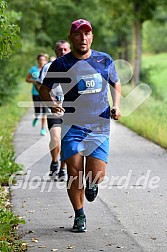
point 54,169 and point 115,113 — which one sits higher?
point 115,113

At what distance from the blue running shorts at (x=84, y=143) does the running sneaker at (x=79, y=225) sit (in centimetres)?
64

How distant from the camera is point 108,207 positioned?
9.34 metres

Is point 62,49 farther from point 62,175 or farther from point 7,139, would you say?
point 7,139

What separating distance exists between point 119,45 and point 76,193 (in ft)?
200

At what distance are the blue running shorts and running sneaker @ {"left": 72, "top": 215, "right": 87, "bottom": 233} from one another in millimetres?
641

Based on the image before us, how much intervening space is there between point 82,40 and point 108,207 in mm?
2427

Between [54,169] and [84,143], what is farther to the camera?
[54,169]

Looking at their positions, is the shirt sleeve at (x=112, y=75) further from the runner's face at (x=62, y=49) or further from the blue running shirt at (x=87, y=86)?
the runner's face at (x=62, y=49)

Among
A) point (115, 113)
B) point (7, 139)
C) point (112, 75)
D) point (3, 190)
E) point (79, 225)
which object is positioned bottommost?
point (7, 139)

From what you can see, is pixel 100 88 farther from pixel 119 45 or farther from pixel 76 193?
pixel 119 45

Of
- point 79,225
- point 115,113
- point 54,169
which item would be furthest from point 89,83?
point 54,169

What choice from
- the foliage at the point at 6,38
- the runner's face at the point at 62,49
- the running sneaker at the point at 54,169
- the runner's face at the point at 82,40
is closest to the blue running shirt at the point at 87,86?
the runner's face at the point at 82,40

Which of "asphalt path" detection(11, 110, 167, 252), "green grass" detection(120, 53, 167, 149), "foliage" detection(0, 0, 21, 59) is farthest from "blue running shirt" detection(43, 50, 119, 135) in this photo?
"green grass" detection(120, 53, 167, 149)

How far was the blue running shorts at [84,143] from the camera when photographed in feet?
25.9
